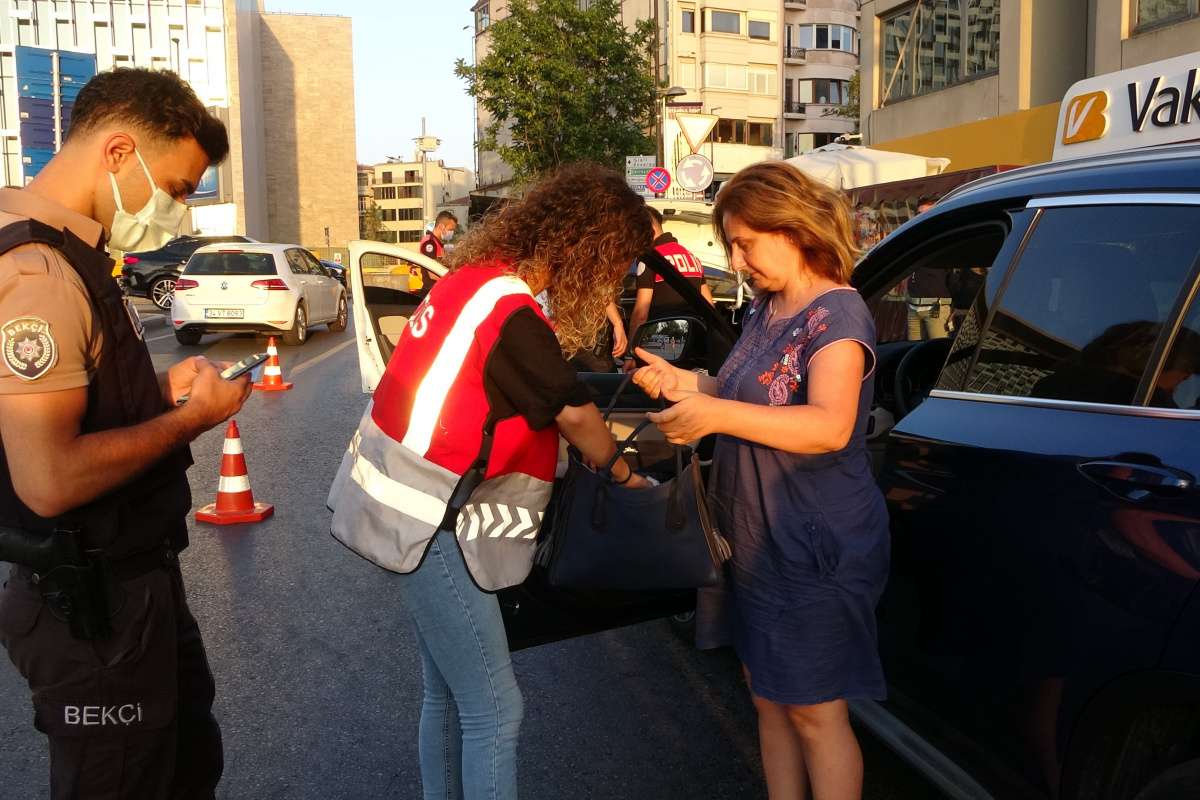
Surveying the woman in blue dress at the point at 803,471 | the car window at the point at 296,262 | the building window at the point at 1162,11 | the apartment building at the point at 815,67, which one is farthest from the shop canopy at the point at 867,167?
the apartment building at the point at 815,67

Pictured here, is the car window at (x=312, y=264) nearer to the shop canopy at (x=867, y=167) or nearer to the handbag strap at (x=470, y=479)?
the shop canopy at (x=867, y=167)

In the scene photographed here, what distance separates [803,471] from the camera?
95.0 inches

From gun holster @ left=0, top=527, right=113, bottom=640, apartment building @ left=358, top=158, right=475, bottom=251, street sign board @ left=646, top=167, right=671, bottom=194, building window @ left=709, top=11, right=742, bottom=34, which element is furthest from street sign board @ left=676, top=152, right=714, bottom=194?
apartment building @ left=358, top=158, right=475, bottom=251

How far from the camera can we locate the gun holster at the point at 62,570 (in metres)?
1.92

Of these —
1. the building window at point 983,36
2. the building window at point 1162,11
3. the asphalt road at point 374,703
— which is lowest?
the asphalt road at point 374,703

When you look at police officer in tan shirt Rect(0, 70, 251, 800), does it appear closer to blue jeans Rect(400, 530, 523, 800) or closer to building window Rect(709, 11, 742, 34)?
blue jeans Rect(400, 530, 523, 800)

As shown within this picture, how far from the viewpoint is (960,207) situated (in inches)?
115

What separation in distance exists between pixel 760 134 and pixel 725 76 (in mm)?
4254

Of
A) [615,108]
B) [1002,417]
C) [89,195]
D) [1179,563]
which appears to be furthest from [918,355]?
→ [615,108]

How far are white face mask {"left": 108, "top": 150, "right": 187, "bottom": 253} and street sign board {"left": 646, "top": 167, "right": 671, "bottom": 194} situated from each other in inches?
688

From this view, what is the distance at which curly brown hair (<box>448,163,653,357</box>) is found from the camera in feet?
7.52

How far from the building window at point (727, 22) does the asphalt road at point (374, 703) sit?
5360 cm

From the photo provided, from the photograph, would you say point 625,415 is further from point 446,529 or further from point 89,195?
point 89,195

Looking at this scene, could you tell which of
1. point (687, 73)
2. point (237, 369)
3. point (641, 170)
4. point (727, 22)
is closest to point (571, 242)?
point (237, 369)
